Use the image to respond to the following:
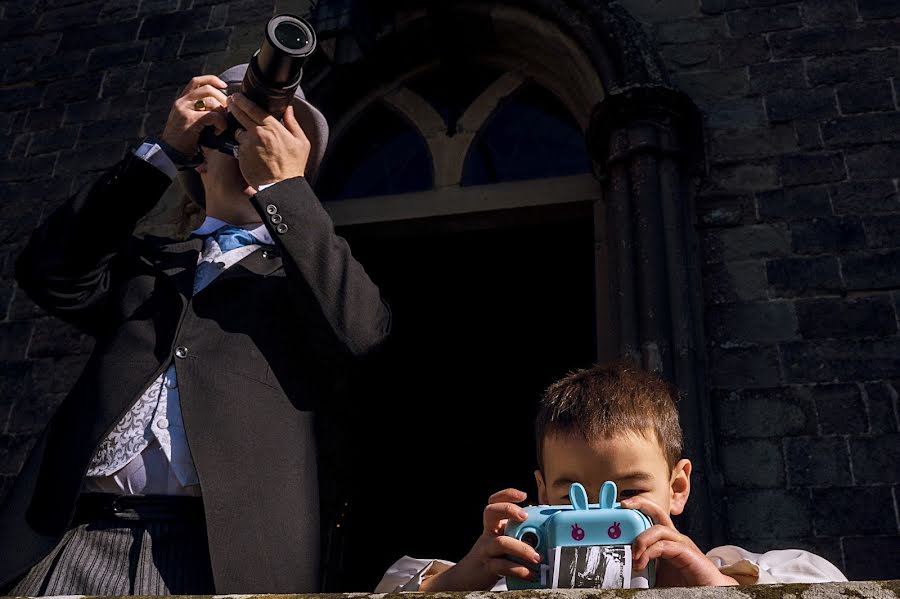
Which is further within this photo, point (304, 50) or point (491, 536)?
point (304, 50)

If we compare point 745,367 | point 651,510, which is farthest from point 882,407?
point 651,510

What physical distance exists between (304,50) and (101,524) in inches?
38.4

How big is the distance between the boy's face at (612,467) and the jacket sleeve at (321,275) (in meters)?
0.43

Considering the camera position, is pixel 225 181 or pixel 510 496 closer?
pixel 510 496

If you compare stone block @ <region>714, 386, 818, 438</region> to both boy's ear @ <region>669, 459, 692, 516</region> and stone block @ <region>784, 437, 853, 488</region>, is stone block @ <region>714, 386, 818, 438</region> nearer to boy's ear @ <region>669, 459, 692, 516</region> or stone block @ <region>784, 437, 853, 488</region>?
stone block @ <region>784, 437, 853, 488</region>

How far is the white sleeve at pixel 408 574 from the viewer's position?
5.29 ft

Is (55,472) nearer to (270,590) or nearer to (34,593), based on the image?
(34,593)

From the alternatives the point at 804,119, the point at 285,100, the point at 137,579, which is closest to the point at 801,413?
the point at 804,119

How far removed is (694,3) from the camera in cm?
385

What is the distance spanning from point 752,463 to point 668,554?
185 centimetres

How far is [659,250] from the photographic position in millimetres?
3293

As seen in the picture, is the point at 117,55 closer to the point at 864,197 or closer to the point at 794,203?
the point at 794,203

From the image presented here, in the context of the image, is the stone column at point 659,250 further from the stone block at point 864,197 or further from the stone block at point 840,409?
the stone block at point 864,197

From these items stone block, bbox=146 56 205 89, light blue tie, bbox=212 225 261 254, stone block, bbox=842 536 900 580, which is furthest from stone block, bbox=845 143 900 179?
stone block, bbox=146 56 205 89
